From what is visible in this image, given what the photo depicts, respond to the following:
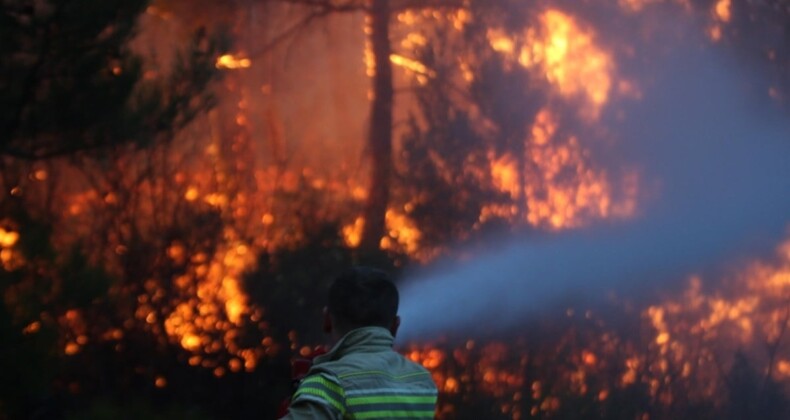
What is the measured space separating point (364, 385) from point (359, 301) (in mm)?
213

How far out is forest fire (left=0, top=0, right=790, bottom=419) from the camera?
22.9 feet

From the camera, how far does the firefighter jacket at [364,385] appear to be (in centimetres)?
257

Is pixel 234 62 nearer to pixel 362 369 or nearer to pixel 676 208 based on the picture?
pixel 676 208

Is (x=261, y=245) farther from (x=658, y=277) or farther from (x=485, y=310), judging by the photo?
(x=658, y=277)

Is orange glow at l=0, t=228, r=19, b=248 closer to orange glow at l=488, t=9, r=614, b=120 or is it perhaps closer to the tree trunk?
the tree trunk

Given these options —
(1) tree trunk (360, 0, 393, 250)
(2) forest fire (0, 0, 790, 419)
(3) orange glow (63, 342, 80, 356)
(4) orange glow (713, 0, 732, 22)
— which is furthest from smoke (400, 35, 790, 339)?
(3) orange glow (63, 342, 80, 356)

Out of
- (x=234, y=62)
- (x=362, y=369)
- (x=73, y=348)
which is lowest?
(x=73, y=348)

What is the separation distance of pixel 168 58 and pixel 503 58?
2.66 metres

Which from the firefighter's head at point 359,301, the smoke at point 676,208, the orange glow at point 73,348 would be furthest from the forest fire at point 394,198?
the firefighter's head at point 359,301

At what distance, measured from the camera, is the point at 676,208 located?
10.1 metres

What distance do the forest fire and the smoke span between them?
12 centimetres

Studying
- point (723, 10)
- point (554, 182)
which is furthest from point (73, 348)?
point (723, 10)

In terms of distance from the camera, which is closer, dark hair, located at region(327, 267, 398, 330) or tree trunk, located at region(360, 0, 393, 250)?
dark hair, located at region(327, 267, 398, 330)

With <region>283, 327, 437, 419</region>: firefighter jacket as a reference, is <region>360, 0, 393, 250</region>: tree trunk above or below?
above
